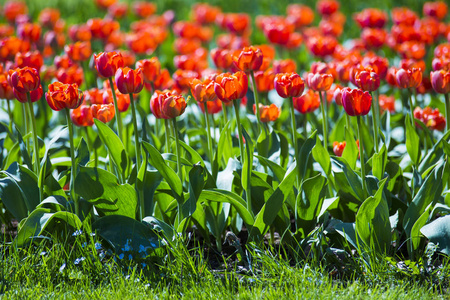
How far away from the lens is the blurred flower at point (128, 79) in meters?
2.35

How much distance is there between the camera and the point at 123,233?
97.0 inches

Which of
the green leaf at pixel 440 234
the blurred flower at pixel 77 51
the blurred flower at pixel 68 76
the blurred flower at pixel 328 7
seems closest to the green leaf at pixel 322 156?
the green leaf at pixel 440 234

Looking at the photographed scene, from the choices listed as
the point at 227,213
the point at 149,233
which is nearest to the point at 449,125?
the point at 227,213

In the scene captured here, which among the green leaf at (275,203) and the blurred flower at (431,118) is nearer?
the green leaf at (275,203)

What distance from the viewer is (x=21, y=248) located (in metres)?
2.41

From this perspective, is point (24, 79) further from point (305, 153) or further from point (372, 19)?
point (372, 19)

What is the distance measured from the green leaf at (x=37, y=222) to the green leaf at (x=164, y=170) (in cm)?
44

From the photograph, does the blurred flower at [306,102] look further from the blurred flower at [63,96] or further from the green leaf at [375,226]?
the blurred flower at [63,96]

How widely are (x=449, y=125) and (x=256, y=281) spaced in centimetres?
136

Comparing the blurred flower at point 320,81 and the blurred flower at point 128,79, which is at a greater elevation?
the blurred flower at point 128,79

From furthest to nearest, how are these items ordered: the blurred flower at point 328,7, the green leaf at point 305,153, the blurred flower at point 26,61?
the blurred flower at point 328,7, the blurred flower at point 26,61, the green leaf at point 305,153

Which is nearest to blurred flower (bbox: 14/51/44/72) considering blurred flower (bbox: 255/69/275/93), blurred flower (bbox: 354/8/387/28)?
blurred flower (bbox: 255/69/275/93)

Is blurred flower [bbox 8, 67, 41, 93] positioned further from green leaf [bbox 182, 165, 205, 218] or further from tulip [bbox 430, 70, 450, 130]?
tulip [bbox 430, 70, 450, 130]

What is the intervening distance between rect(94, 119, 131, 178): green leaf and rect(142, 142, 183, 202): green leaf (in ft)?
0.84
